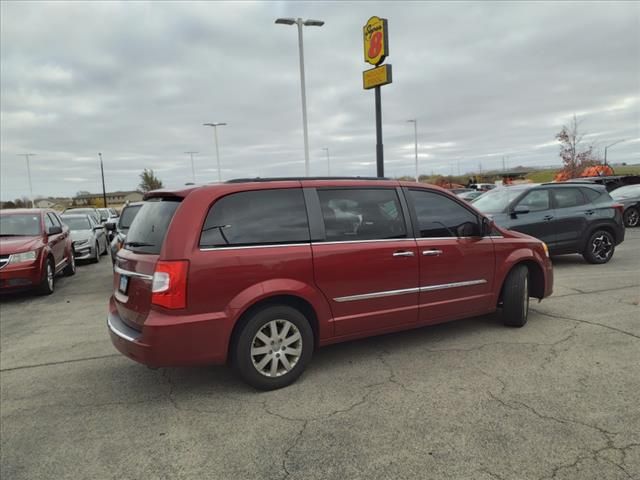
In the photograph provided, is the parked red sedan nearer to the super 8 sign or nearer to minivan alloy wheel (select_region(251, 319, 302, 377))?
minivan alloy wheel (select_region(251, 319, 302, 377))

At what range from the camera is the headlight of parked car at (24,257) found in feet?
26.4

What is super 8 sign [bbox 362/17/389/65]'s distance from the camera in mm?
13102

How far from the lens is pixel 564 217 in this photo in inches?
362

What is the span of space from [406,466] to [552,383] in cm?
171

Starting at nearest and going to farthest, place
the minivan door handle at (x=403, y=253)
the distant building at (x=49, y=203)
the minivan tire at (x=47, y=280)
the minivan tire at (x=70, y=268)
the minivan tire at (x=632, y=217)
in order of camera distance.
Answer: the minivan door handle at (x=403, y=253)
the minivan tire at (x=47, y=280)
the minivan tire at (x=70, y=268)
the minivan tire at (x=632, y=217)
the distant building at (x=49, y=203)

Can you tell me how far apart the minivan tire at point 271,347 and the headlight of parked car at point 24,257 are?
20.7 feet

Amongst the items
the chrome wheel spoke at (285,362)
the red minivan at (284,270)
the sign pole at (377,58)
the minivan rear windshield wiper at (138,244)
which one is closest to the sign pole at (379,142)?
the sign pole at (377,58)

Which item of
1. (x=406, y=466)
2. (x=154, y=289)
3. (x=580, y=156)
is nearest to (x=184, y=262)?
(x=154, y=289)

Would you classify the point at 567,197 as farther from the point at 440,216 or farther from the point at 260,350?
the point at 260,350

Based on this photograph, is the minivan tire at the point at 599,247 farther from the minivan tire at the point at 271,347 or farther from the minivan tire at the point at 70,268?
the minivan tire at the point at 70,268

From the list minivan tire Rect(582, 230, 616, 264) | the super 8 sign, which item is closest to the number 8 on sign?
the super 8 sign

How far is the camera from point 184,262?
11.3 feet

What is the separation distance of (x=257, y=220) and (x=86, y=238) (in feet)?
37.3

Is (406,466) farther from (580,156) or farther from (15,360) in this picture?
(580,156)
